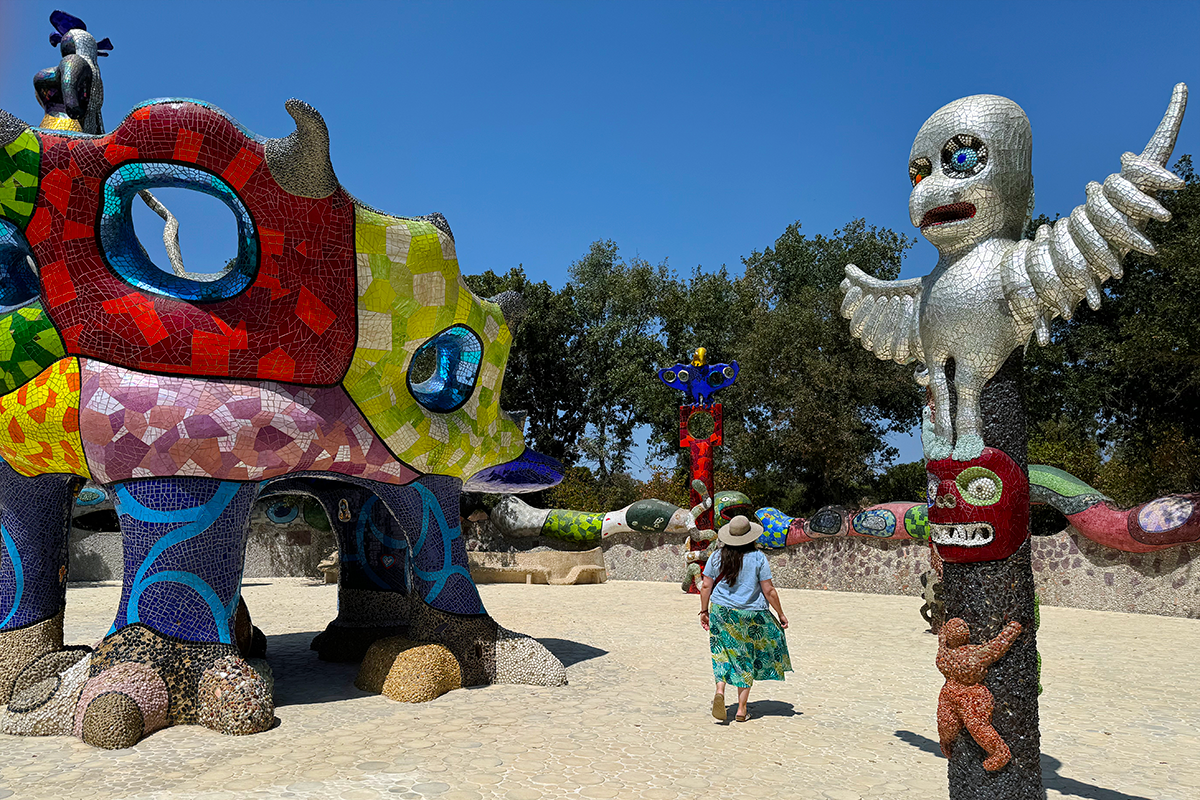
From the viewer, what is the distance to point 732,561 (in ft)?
21.4

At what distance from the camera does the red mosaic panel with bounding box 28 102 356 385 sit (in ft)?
19.4

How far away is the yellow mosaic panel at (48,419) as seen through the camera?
19.8 feet

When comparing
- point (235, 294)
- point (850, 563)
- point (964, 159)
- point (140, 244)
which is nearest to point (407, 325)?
point (235, 294)

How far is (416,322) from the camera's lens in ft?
23.3

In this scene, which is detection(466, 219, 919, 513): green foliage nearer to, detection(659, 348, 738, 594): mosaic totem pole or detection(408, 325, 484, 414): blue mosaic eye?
→ detection(659, 348, 738, 594): mosaic totem pole

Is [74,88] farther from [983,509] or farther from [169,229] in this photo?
[983,509]

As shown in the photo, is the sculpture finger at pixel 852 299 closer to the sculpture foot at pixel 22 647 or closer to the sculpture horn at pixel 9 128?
the sculpture horn at pixel 9 128

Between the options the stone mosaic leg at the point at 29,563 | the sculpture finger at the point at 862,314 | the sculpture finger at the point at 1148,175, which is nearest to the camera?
the sculpture finger at the point at 1148,175

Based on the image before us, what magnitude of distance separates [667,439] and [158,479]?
70.7 feet

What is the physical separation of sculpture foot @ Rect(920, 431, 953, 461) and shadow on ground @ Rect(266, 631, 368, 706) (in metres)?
5.00

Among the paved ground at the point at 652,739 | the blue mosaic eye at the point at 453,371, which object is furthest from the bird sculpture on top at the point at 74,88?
the paved ground at the point at 652,739

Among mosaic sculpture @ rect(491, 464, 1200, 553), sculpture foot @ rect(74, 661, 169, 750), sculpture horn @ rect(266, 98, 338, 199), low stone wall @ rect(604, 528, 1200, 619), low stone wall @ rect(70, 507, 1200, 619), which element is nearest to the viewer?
sculpture foot @ rect(74, 661, 169, 750)

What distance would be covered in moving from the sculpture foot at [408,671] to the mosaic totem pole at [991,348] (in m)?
4.10

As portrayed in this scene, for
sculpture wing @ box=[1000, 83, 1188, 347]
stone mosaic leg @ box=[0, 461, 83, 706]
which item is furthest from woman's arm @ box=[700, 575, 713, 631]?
stone mosaic leg @ box=[0, 461, 83, 706]
